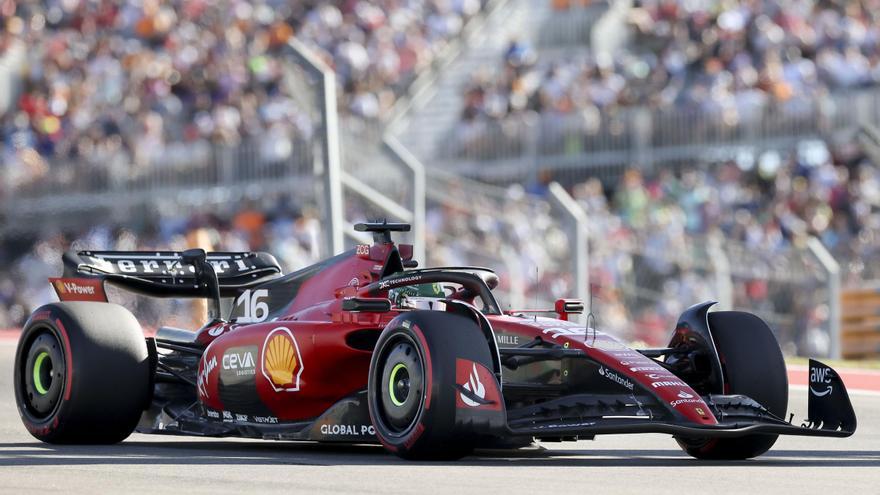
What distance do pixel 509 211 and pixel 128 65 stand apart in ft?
36.3

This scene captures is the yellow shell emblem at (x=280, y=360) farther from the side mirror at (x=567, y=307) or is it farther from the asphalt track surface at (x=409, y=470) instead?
the side mirror at (x=567, y=307)

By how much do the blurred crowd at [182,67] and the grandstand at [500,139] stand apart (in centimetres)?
4

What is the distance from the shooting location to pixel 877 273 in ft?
57.8

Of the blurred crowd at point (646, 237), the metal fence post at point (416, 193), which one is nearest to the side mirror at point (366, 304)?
the blurred crowd at point (646, 237)

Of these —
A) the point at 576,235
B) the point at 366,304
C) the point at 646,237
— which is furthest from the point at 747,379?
the point at 646,237

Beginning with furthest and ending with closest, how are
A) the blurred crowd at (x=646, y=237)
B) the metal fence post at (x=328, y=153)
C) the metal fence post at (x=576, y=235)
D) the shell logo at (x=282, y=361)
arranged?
1. the blurred crowd at (x=646, y=237)
2. the metal fence post at (x=576, y=235)
3. the metal fence post at (x=328, y=153)
4. the shell logo at (x=282, y=361)

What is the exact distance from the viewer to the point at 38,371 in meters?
9.71

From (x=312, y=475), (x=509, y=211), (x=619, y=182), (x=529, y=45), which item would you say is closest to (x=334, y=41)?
(x=529, y=45)

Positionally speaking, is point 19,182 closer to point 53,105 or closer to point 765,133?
point 53,105

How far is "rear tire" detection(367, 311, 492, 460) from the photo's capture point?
781cm

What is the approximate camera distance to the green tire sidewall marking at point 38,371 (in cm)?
964

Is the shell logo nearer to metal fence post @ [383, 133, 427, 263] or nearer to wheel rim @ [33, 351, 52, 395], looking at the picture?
wheel rim @ [33, 351, 52, 395]

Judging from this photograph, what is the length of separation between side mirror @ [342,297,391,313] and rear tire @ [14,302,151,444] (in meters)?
1.35

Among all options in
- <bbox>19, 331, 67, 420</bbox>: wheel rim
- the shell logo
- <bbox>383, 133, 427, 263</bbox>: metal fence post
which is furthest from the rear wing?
<bbox>383, 133, 427, 263</bbox>: metal fence post
